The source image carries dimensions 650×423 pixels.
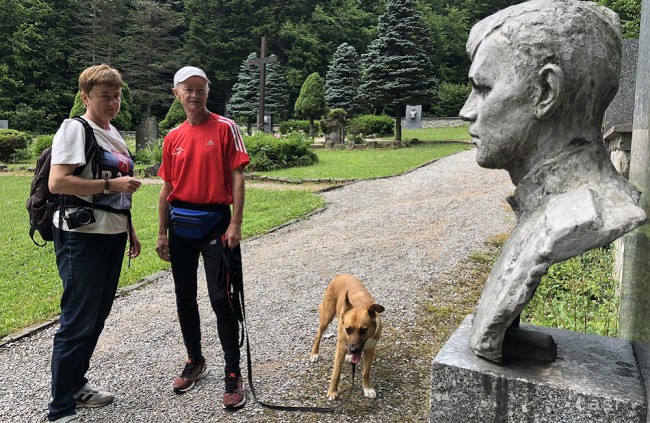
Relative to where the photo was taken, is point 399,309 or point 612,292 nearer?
point 612,292

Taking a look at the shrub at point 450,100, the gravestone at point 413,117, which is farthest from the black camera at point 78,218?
the shrub at point 450,100

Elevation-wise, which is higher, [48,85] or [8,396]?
[48,85]

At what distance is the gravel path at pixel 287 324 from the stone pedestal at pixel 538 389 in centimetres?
121

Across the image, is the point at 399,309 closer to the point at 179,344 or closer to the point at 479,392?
the point at 179,344

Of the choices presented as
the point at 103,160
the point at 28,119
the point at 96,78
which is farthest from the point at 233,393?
the point at 28,119

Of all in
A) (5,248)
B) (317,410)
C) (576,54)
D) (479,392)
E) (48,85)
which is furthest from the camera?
(48,85)

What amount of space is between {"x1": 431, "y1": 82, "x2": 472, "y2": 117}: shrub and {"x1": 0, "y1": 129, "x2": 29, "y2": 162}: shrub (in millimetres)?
23863

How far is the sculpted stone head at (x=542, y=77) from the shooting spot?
5.14 feet

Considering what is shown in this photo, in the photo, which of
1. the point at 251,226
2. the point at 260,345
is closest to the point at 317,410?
the point at 260,345

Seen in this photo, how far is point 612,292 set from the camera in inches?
170

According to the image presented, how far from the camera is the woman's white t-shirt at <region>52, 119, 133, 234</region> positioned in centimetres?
269

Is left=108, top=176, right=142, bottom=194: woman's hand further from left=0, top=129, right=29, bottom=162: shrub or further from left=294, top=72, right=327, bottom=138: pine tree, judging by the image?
left=294, top=72, right=327, bottom=138: pine tree

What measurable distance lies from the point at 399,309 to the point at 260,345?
132cm

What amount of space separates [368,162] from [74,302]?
1381 centimetres
